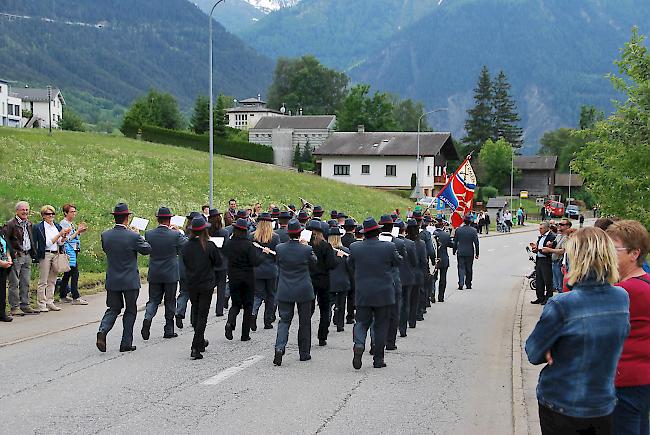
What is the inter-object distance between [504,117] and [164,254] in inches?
5491

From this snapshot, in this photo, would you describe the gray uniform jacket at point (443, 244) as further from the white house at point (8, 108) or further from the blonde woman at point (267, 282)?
the white house at point (8, 108)

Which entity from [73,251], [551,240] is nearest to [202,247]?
[73,251]

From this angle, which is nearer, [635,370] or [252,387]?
[635,370]

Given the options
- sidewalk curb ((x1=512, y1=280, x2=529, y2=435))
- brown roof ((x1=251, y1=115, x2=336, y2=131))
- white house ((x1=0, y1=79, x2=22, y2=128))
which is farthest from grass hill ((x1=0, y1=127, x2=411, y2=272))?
white house ((x1=0, y1=79, x2=22, y2=128))

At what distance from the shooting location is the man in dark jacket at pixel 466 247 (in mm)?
21250

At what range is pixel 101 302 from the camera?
1730 centimetres

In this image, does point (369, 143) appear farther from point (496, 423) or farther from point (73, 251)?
point (496, 423)

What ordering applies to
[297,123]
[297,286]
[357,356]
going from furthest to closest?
[297,123] < [297,286] < [357,356]

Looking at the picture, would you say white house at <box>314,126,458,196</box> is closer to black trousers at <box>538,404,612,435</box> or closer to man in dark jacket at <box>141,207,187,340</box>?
man in dark jacket at <box>141,207,187,340</box>

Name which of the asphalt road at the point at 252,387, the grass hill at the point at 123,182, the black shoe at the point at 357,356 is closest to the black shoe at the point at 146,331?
the asphalt road at the point at 252,387

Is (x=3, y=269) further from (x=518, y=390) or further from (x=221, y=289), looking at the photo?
(x=518, y=390)

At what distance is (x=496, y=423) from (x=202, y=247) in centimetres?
518

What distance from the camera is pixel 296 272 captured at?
11.5 meters

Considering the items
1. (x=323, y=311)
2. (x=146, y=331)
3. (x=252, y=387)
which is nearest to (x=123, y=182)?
(x=146, y=331)
